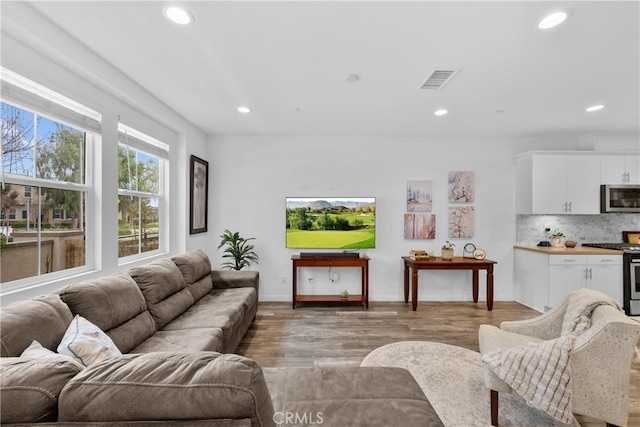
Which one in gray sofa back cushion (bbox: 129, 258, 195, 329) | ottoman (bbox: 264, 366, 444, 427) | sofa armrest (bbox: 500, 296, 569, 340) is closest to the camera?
ottoman (bbox: 264, 366, 444, 427)

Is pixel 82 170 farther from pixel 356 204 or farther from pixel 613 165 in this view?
pixel 613 165

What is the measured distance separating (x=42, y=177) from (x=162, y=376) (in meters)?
2.26

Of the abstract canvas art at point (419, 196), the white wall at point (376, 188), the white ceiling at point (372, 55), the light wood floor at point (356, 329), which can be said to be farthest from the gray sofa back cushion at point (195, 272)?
the abstract canvas art at point (419, 196)

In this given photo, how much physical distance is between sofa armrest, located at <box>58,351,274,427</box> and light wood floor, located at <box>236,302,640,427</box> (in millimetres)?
2014

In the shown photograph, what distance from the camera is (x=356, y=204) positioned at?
448 cm

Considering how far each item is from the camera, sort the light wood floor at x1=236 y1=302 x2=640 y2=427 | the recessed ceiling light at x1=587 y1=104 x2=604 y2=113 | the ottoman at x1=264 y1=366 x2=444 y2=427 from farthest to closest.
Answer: the recessed ceiling light at x1=587 y1=104 x2=604 y2=113
the light wood floor at x1=236 y1=302 x2=640 y2=427
the ottoman at x1=264 y1=366 x2=444 y2=427

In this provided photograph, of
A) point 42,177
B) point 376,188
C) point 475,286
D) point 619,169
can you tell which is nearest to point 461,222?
point 475,286

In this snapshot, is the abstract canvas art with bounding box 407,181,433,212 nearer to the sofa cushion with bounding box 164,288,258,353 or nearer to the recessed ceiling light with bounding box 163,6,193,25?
the sofa cushion with bounding box 164,288,258,353

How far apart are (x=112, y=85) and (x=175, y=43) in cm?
80

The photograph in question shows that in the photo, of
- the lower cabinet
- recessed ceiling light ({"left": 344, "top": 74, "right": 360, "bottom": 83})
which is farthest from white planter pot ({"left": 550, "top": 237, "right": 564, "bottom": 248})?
recessed ceiling light ({"left": 344, "top": 74, "right": 360, "bottom": 83})

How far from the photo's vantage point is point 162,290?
8.20 ft

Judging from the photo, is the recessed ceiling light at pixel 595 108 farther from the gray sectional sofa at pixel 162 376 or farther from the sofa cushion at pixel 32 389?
the sofa cushion at pixel 32 389

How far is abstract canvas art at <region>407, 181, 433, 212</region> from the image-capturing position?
180 inches

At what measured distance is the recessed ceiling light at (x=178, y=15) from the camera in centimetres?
172
